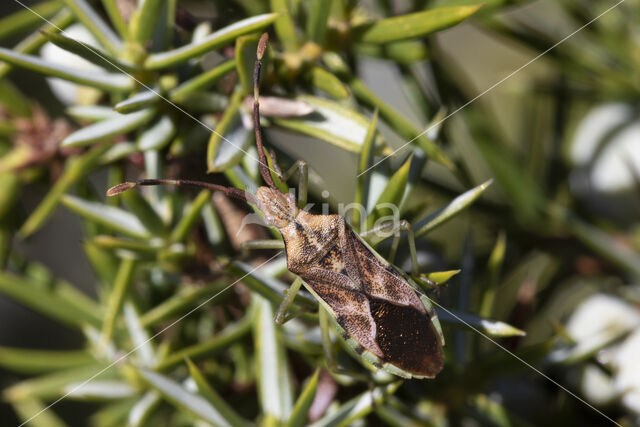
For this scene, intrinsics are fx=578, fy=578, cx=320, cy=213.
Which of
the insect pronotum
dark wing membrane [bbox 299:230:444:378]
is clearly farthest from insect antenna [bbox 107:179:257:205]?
dark wing membrane [bbox 299:230:444:378]

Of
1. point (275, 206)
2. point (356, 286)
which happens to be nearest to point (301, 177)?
point (275, 206)

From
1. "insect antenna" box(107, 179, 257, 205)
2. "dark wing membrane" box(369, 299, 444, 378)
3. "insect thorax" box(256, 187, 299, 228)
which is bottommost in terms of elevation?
"dark wing membrane" box(369, 299, 444, 378)

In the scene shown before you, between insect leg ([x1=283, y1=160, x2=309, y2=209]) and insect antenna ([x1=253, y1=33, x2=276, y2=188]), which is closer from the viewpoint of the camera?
insect antenna ([x1=253, y1=33, x2=276, y2=188])

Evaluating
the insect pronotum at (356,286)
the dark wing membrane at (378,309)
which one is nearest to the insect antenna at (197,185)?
the insect pronotum at (356,286)

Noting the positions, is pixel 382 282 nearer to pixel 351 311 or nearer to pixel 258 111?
pixel 351 311

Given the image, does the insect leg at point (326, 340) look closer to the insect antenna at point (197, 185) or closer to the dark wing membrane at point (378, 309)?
the dark wing membrane at point (378, 309)

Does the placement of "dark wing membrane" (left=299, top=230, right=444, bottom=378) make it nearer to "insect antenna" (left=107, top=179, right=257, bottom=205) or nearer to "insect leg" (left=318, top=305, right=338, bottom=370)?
"insect leg" (left=318, top=305, right=338, bottom=370)
